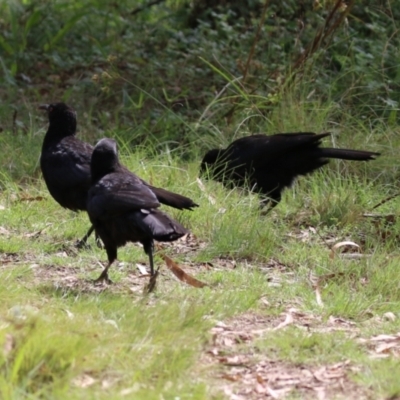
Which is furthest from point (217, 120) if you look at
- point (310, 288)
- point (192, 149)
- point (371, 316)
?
point (371, 316)

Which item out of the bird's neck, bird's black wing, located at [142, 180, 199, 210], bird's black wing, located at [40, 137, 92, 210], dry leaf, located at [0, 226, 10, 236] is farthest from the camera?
the bird's neck

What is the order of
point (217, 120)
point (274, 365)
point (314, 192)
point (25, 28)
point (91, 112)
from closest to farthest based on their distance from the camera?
point (274, 365) < point (314, 192) < point (217, 120) < point (91, 112) < point (25, 28)

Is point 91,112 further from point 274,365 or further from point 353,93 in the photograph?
point 274,365

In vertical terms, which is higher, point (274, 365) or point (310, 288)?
point (274, 365)

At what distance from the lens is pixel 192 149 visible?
8.89 meters

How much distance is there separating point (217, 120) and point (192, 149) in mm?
675

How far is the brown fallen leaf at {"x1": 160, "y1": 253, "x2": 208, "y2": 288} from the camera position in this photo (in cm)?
570

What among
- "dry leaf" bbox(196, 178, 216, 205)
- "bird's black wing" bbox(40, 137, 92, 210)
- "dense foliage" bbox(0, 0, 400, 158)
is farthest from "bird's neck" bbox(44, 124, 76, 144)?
"dense foliage" bbox(0, 0, 400, 158)

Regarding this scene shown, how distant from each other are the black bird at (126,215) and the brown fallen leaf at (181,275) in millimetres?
255

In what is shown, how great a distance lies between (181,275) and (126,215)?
0.59 m

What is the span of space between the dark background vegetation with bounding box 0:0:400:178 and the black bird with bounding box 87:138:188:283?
282 cm

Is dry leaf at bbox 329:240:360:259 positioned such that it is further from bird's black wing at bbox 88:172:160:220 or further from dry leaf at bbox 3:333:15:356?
dry leaf at bbox 3:333:15:356

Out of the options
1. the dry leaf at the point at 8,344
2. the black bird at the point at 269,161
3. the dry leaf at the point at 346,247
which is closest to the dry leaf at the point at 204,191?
the black bird at the point at 269,161

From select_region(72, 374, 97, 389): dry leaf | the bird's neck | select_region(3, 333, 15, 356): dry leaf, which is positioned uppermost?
select_region(3, 333, 15, 356): dry leaf
